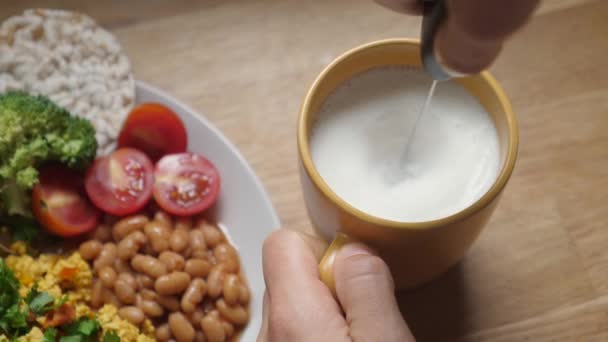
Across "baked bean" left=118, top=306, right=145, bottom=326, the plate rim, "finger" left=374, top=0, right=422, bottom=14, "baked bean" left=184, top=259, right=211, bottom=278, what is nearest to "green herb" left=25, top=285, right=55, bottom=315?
"baked bean" left=118, top=306, right=145, bottom=326

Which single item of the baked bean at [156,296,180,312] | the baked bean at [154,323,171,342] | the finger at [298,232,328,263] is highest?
the finger at [298,232,328,263]

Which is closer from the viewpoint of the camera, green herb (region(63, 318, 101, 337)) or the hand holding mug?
the hand holding mug

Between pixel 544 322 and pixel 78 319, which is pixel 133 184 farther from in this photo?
pixel 544 322

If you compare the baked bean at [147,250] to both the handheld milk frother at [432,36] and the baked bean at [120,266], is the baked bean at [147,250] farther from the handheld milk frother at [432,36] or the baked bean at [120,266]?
the handheld milk frother at [432,36]

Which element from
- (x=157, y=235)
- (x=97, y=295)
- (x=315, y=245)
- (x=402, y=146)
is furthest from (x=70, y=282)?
(x=402, y=146)

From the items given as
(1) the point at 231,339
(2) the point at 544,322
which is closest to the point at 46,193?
(1) the point at 231,339

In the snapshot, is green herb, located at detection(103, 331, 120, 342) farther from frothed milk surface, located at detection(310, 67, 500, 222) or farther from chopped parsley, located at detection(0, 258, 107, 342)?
frothed milk surface, located at detection(310, 67, 500, 222)
